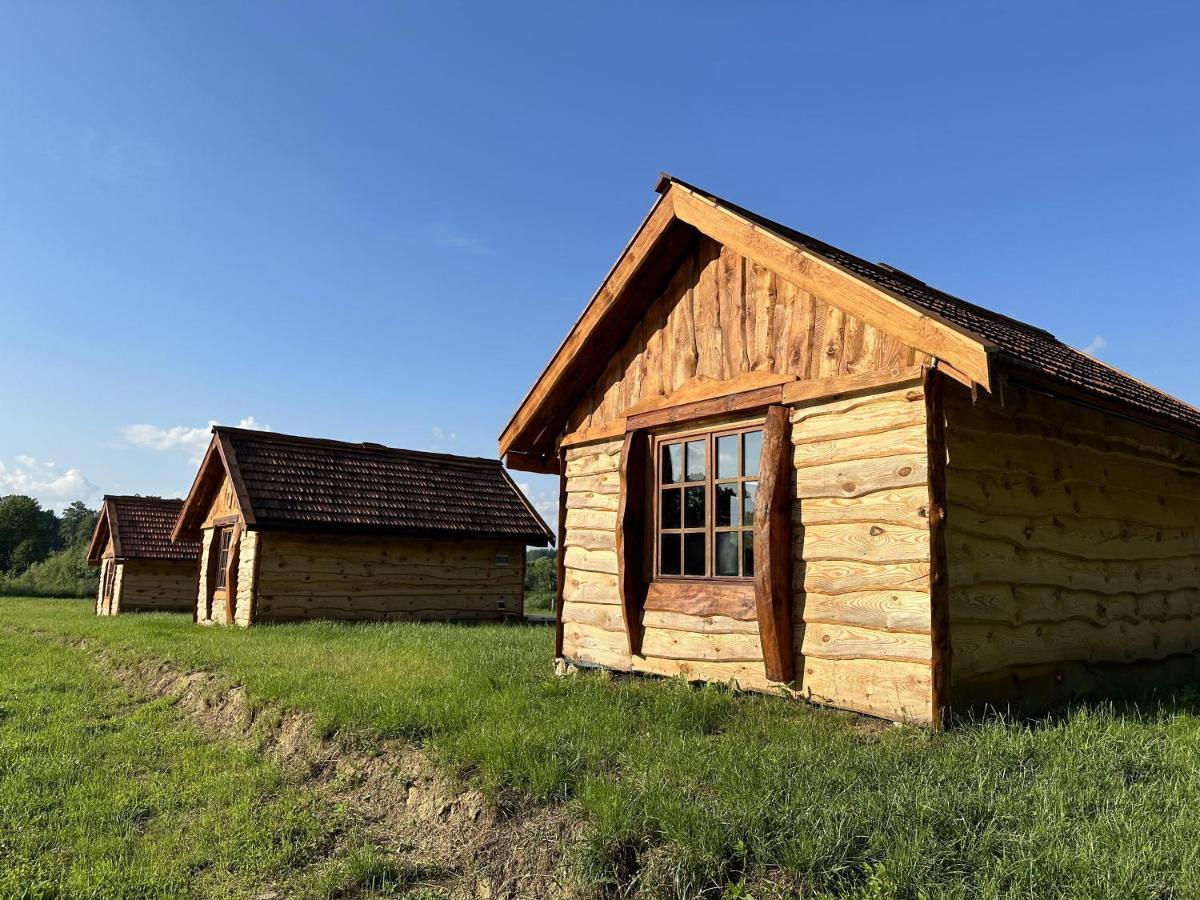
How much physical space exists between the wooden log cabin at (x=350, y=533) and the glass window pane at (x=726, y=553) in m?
11.8

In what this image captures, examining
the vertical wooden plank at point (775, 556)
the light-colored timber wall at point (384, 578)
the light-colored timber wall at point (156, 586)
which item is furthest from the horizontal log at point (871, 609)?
the light-colored timber wall at point (156, 586)

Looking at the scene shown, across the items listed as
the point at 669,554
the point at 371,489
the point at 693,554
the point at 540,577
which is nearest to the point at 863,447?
the point at 693,554

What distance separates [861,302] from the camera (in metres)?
6.72

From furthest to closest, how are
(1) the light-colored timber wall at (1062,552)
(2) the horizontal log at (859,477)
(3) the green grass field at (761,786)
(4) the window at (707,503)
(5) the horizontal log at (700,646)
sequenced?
(4) the window at (707,503) → (5) the horizontal log at (700,646) → (1) the light-colored timber wall at (1062,552) → (2) the horizontal log at (859,477) → (3) the green grass field at (761,786)

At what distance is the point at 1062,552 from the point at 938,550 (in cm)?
211

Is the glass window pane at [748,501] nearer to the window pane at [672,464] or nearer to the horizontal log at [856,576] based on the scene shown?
the horizontal log at [856,576]

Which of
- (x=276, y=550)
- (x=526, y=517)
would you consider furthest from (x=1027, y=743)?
(x=526, y=517)

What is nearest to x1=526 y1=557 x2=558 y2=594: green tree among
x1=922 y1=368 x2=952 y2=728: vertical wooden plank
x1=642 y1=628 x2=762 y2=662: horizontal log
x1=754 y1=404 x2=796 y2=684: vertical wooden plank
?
x1=642 y1=628 x2=762 y2=662: horizontal log

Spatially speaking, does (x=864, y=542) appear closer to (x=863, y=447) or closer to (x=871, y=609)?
(x=871, y=609)

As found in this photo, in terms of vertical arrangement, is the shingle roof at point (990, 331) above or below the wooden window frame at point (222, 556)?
above

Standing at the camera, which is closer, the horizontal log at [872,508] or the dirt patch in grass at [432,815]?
the dirt patch in grass at [432,815]

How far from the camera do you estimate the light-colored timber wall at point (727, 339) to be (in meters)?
7.06

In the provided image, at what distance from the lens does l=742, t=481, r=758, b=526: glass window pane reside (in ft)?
25.1

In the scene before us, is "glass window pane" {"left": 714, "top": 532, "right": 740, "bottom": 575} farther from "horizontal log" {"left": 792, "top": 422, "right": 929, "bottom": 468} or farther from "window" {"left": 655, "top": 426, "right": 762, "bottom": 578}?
"horizontal log" {"left": 792, "top": 422, "right": 929, "bottom": 468}
